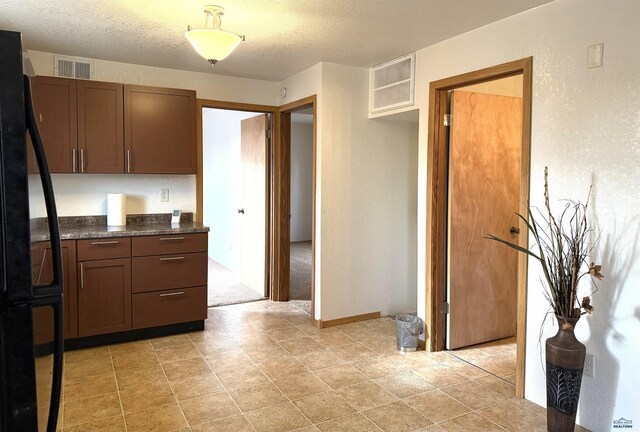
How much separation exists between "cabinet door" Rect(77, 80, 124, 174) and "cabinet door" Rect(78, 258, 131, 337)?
804mm

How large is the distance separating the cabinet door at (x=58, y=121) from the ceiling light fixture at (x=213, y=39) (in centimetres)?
151

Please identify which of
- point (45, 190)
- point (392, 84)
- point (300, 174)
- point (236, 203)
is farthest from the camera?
point (300, 174)

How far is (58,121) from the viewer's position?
11.7ft

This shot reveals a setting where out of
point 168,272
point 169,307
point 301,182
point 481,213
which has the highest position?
point 301,182

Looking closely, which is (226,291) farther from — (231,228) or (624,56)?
(624,56)

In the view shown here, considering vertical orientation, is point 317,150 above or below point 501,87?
below

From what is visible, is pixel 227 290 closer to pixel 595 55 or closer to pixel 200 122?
pixel 200 122

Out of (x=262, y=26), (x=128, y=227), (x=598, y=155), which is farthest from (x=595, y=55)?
(x=128, y=227)

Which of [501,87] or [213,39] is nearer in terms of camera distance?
[213,39]

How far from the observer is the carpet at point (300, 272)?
5381mm

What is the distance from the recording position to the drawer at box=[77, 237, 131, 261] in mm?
3447

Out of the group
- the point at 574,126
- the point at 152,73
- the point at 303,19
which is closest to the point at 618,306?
the point at 574,126

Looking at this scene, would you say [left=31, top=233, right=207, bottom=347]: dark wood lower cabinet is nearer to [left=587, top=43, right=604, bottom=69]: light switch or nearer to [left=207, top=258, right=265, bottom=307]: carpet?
[left=207, top=258, right=265, bottom=307]: carpet

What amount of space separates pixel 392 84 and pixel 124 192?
2.57 m
